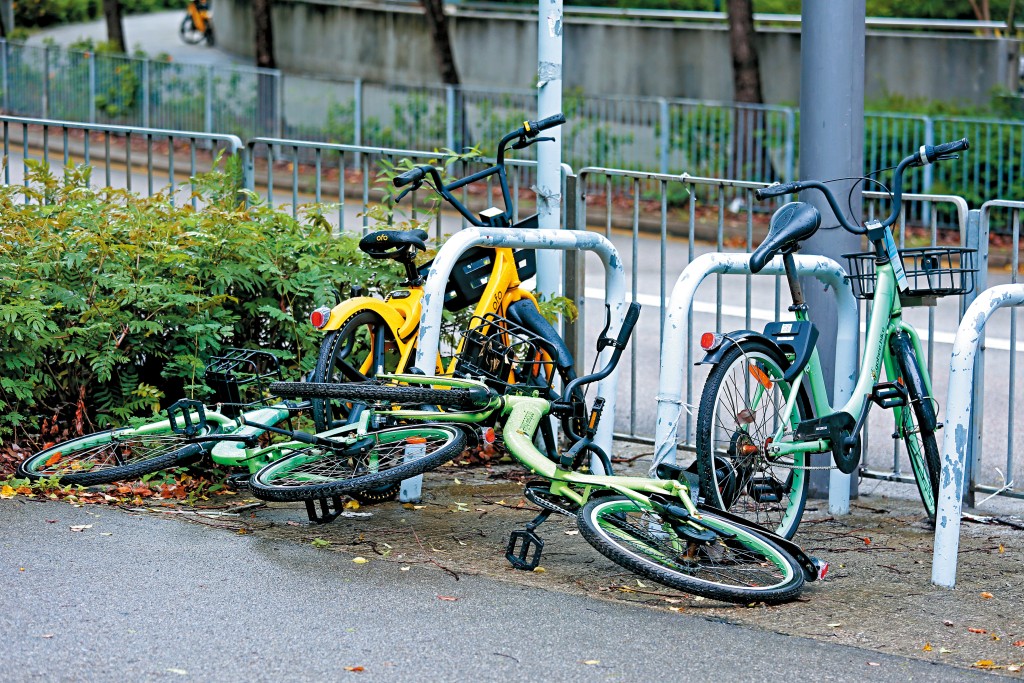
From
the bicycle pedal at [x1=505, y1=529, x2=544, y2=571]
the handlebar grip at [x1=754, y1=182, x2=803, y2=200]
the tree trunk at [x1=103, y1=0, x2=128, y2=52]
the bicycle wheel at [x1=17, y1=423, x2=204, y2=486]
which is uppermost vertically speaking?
the tree trunk at [x1=103, y1=0, x2=128, y2=52]

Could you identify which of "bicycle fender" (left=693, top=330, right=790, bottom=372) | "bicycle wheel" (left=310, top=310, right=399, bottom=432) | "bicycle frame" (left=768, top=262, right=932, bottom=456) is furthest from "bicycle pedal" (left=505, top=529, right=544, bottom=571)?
"bicycle wheel" (left=310, top=310, right=399, bottom=432)

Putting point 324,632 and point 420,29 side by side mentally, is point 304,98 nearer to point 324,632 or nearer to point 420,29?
point 420,29

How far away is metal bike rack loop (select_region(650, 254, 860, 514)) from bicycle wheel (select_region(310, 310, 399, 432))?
131 centimetres

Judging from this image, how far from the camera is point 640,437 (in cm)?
731

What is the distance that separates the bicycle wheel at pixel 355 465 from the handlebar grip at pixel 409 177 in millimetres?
1095

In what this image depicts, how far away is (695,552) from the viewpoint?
483 centimetres

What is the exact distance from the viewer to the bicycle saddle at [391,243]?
19.6ft

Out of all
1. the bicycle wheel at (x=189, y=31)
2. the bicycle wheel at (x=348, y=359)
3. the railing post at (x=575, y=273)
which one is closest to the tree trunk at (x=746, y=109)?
the railing post at (x=575, y=273)

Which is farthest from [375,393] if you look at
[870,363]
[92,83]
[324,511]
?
[92,83]

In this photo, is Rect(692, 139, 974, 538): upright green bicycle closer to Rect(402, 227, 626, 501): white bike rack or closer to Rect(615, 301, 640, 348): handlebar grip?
Rect(615, 301, 640, 348): handlebar grip

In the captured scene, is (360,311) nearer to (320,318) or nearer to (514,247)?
(320,318)

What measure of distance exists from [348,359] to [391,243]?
635mm

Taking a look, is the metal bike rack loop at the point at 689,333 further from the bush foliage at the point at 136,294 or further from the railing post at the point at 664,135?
the railing post at the point at 664,135

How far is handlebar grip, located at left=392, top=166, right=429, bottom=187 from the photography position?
584 cm
